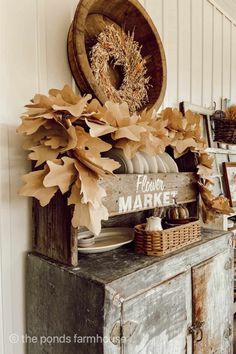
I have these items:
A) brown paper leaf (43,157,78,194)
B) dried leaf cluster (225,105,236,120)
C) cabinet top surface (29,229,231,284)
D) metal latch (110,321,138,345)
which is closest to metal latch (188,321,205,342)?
cabinet top surface (29,229,231,284)

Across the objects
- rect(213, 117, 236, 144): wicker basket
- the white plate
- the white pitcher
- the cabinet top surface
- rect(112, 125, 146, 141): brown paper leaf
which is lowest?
the cabinet top surface

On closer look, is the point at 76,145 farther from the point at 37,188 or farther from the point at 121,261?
the point at 121,261

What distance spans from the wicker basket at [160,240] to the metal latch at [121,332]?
10.7 inches

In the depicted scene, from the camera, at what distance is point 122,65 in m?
1.38

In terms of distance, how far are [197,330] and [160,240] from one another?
45cm

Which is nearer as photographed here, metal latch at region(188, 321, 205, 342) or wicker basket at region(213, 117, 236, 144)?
metal latch at region(188, 321, 205, 342)

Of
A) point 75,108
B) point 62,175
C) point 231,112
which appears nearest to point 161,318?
point 62,175

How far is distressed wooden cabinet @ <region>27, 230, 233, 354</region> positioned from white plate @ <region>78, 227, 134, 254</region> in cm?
3

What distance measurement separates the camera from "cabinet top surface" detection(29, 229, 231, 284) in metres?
0.86

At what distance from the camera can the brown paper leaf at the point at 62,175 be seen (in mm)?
797

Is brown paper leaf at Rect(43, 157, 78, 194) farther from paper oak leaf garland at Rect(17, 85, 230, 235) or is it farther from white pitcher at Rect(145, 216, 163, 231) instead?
white pitcher at Rect(145, 216, 163, 231)

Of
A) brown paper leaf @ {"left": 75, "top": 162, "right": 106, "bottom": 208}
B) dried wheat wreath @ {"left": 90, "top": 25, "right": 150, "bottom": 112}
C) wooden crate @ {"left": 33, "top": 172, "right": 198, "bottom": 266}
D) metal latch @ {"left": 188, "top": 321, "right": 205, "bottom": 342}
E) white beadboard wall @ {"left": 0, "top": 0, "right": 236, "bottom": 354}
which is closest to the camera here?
brown paper leaf @ {"left": 75, "top": 162, "right": 106, "bottom": 208}

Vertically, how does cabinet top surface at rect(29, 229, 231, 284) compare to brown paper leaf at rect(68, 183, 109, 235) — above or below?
below

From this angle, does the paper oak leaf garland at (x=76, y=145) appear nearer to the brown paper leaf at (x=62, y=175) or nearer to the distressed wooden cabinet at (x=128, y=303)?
the brown paper leaf at (x=62, y=175)
